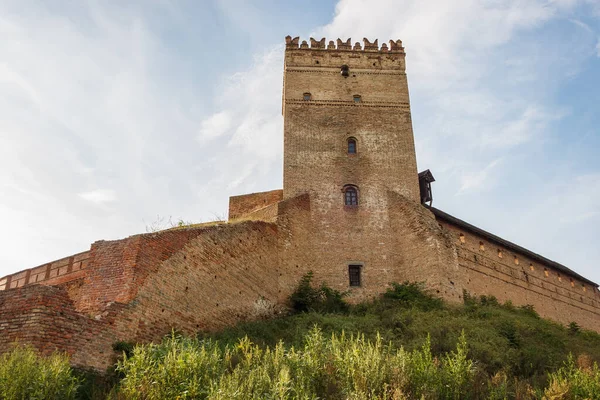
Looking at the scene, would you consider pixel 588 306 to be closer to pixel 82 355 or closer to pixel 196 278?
pixel 196 278

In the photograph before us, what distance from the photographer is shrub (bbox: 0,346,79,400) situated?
8.25 metres

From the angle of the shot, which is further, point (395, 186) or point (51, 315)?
point (395, 186)

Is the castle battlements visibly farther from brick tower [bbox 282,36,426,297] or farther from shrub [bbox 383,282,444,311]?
shrub [bbox 383,282,444,311]

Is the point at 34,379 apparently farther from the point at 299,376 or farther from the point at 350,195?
the point at 350,195

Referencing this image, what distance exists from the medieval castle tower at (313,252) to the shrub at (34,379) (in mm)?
1383

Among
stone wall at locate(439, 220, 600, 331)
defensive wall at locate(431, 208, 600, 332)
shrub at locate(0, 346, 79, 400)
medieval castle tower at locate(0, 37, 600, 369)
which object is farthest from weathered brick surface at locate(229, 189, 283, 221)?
shrub at locate(0, 346, 79, 400)

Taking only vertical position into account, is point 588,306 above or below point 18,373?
above

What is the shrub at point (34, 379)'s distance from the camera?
8250 mm

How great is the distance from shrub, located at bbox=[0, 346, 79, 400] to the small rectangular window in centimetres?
1308

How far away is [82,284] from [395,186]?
1379 cm

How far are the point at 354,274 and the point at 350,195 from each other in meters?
3.51

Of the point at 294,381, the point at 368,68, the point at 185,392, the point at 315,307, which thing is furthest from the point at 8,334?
the point at 368,68

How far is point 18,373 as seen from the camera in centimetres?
849

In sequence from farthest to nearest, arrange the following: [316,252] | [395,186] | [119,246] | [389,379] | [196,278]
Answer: [395,186]
[316,252]
[196,278]
[119,246]
[389,379]
